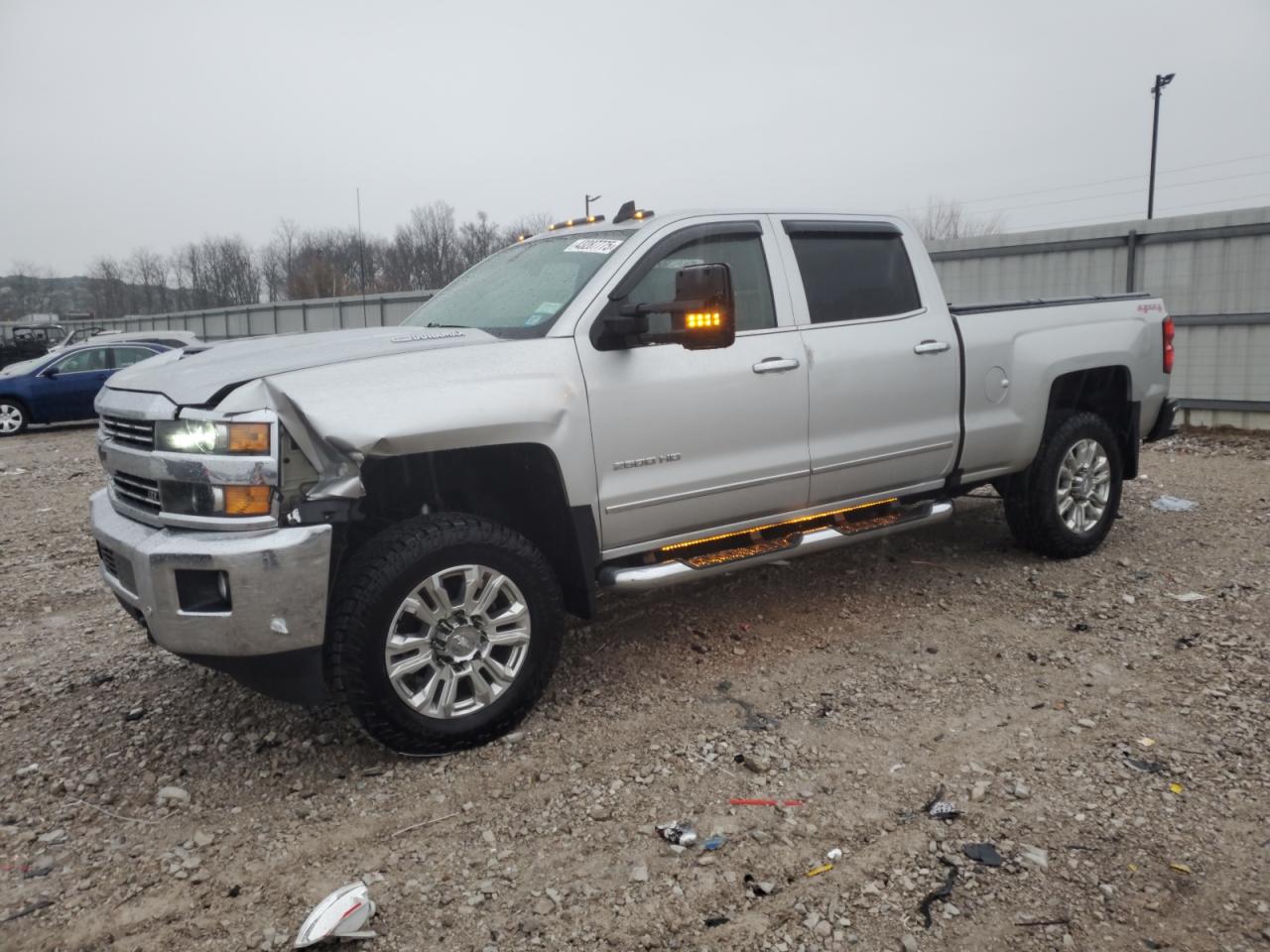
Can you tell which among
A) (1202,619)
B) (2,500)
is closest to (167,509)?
(1202,619)

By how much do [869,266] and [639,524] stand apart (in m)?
1.96

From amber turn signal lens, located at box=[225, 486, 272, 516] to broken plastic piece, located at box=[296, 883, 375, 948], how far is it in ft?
4.04

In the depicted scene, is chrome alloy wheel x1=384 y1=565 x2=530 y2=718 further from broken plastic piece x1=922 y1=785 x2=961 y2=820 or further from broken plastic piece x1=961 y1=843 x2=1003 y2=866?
broken plastic piece x1=961 y1=843 x2=1003 y2=866

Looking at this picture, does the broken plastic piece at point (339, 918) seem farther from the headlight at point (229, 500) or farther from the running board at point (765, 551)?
the running board at point (765, 551)

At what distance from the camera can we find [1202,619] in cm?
481

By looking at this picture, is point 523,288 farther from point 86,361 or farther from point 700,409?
point 86,361

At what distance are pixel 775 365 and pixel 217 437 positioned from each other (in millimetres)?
2330

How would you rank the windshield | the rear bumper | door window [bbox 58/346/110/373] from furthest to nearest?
door window [bbox 58/346/110/373] < the rear bumper < the windshield

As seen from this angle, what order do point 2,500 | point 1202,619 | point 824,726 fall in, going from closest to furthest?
point 824,726, point 1202,619, point 2,500

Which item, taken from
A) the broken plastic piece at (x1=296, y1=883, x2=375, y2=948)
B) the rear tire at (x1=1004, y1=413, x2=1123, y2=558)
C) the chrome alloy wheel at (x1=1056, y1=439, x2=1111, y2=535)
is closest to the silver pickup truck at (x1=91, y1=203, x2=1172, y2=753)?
the rear tire at (x1=1004, y1=413, x2=1123, y2=558)

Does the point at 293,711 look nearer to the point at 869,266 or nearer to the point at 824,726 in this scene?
the point at 824,726

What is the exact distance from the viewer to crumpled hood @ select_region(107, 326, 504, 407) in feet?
10.8

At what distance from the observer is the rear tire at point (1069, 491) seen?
5.54 meters

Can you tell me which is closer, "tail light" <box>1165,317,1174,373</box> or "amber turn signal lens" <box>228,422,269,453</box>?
"amber turn signal lens" <box>228,422,269,453</box>
